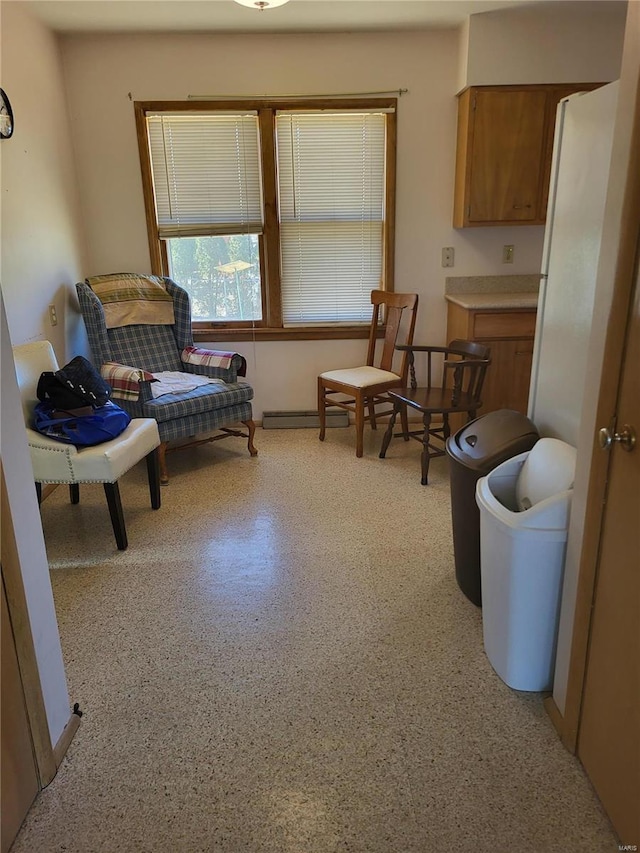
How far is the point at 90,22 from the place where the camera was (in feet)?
11.0

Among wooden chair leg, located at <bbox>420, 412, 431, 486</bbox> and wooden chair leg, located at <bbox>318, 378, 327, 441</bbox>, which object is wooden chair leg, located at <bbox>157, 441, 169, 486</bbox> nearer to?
wooden chair leg, located at <bbox>318, 378, 327, 441</bbox>

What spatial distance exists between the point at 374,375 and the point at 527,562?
223cm

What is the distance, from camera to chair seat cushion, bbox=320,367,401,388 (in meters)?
3.58

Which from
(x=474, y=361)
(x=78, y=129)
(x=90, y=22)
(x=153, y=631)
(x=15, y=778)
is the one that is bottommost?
(x=153, y=631)

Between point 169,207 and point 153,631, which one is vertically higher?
point 169,207

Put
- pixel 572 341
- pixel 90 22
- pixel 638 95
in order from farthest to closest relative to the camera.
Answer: pixel 90 22 → pixel 572 341 → pixel 638 95

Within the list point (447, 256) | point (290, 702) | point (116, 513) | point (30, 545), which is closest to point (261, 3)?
point (447, 256)

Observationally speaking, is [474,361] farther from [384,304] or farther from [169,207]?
[169,207]

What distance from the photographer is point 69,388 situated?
2600 millimetres

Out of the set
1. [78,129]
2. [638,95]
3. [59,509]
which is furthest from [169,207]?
[638,95]

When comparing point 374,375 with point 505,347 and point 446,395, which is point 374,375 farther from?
point 505,347

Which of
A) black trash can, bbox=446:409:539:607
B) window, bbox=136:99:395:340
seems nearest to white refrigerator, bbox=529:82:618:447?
black trash can, bbox=446:409:539:607

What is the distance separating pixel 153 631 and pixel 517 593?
1.24 meters

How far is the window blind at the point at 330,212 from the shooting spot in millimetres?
3805
